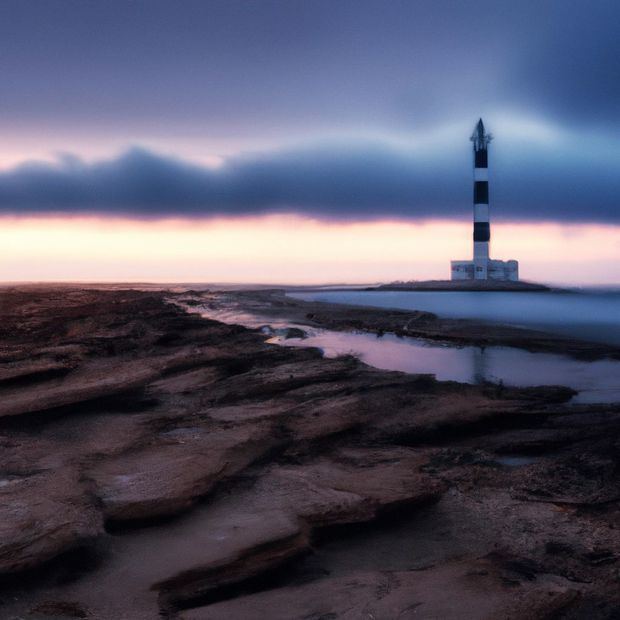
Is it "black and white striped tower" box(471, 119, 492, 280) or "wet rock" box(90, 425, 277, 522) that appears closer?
"wet rock" box(90, 425, 277, 522)

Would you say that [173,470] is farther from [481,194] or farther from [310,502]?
[481,194]

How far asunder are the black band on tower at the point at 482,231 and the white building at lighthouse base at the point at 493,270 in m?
5.76

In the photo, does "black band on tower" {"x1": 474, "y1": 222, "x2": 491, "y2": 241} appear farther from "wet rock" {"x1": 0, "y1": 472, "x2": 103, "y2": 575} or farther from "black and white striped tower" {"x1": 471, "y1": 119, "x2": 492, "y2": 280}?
"wet rock" {"x1": 0, "y1": 472, "x2": 103, "y2": 575}

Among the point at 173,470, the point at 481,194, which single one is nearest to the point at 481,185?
the point at 481,194

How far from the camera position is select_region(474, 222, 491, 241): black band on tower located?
51.3m

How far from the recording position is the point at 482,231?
51.6 metres

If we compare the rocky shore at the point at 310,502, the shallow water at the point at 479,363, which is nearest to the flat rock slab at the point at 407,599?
the rocky shore at the point at 310,502

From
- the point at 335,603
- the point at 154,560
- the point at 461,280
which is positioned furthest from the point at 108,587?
the point at 461,280

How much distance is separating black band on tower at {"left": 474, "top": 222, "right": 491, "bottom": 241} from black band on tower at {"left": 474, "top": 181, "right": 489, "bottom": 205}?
5.19 feet

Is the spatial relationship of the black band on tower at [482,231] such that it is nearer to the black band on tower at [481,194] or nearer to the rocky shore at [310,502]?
the black band on tower at [481,194]

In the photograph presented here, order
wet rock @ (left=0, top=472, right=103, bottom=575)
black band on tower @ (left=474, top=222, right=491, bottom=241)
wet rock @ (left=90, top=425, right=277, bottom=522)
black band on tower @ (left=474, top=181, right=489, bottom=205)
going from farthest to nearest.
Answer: black band on tower @ (left=474, top=222, right=491, bottom=241) < black band on tower @ (left=474, top=181, right=489, bottom=205) < wet rock @ (left=90, top=425, right=277, bottom=522) < wet rock @ (left=0, top=472, right=103, bottom=575)

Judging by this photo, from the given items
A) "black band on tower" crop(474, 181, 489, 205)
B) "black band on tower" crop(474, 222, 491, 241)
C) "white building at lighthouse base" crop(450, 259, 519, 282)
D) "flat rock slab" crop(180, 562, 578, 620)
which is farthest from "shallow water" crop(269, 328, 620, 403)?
"white building at lighthouse base" crop(450, 259, 519, 282)

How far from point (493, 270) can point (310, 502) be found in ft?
189

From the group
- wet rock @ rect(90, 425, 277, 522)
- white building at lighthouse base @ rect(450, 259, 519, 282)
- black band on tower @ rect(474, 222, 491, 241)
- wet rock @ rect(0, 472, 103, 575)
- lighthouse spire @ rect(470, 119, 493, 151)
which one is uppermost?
lighthouse spire @ rect(470, 119, 493, 151)
